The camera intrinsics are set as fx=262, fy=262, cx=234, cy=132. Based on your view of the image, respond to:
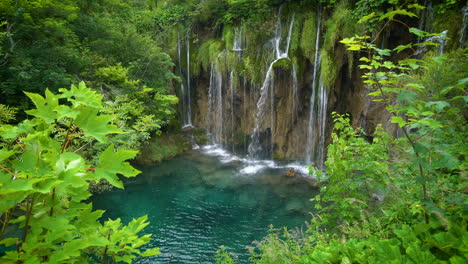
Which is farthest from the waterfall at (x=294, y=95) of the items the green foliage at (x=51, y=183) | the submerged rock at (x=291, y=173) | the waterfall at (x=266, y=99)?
the green foliage at (x=51, y=183)

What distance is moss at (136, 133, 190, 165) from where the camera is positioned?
14.2m

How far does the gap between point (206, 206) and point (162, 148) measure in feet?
19.9

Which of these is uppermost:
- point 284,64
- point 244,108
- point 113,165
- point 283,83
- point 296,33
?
point 296,33

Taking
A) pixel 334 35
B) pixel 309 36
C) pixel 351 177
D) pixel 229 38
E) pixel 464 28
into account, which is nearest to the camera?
pixel 351 177

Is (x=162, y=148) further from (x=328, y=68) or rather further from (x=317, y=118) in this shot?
(x=328, y=68)

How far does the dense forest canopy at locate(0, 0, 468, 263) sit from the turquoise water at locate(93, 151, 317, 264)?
38.5 inches

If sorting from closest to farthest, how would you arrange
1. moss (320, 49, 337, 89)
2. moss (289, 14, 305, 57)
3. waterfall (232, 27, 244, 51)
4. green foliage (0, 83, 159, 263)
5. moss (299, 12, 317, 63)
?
green foliage (0, 83, 159, 263) < moss (320, 49, 337, 89) < moss (299, 12, 317, 63) < moss (289, 14, 305, 57) < waterfall (232, 27, 244, 51)

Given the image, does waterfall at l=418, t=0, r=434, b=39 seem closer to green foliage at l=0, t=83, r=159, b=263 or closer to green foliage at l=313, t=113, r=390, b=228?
green foliage at l=313, t=113, r=390, b=228

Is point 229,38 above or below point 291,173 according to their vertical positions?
above

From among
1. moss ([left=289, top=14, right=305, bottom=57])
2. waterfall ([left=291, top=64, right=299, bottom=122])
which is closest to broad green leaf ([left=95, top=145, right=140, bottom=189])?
waterfall ([left=291, top=64, right=299, bottom=122])

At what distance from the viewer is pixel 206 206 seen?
1039 centimetres

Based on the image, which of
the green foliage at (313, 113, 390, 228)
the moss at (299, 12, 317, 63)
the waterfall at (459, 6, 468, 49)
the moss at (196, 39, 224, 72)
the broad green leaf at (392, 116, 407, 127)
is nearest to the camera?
the broad green leaf at (392, 116, 407, 127)

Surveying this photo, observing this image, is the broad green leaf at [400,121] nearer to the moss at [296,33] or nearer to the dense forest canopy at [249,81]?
the dense forest canopy at [249,81]

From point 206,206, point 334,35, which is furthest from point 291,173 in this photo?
point 334,35
